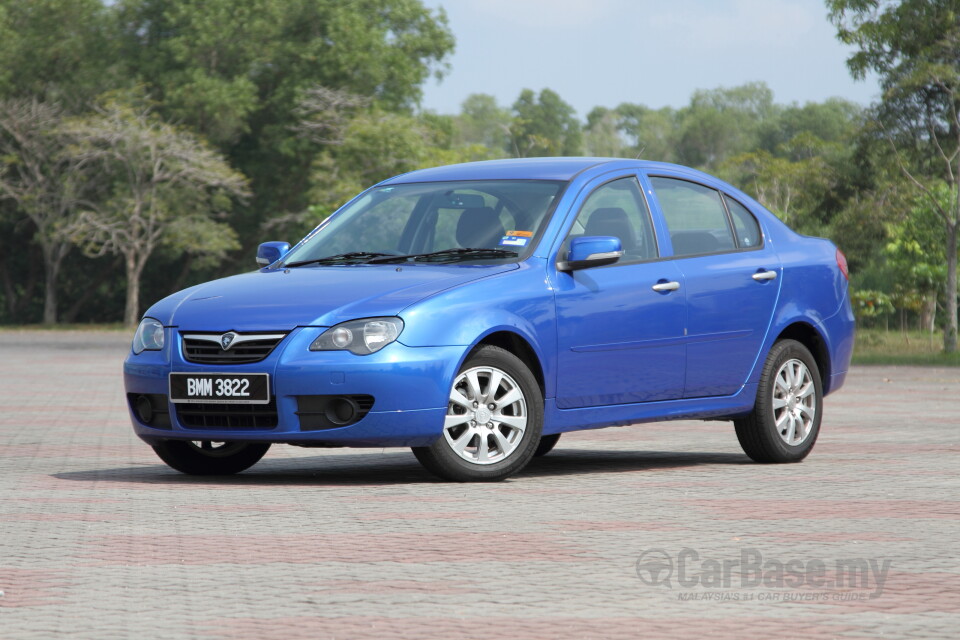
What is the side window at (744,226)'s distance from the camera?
10125 mm

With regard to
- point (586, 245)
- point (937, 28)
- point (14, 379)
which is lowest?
point (14, 379)

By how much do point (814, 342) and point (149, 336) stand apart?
4297mm

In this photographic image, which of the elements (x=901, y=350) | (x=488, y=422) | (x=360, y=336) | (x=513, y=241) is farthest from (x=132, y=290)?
(x=360, y=336)

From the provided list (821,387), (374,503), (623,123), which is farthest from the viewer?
(623,123)

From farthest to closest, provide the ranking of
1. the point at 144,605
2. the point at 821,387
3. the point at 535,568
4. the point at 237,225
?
the point at 237,225 < the point at 821,387 < the point at 535,568 < the point at 144,605

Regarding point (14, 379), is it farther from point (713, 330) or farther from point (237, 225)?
point (237, 225)

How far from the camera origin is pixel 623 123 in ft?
551

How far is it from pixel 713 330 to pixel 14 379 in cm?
1403

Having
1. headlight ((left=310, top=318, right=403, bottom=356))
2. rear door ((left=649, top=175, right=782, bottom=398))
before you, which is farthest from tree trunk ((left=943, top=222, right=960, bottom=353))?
headlight ((left=310, top=318, right=403, bottom=356))

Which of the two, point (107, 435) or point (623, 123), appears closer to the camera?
point (107, 435)

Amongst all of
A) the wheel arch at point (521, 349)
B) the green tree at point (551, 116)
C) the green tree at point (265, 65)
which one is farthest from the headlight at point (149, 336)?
the green tree at point (551, 116)

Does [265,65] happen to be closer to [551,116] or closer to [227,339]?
[227,339]

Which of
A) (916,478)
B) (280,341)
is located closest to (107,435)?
(280,341)

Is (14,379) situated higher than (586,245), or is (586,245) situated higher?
(586,245)
